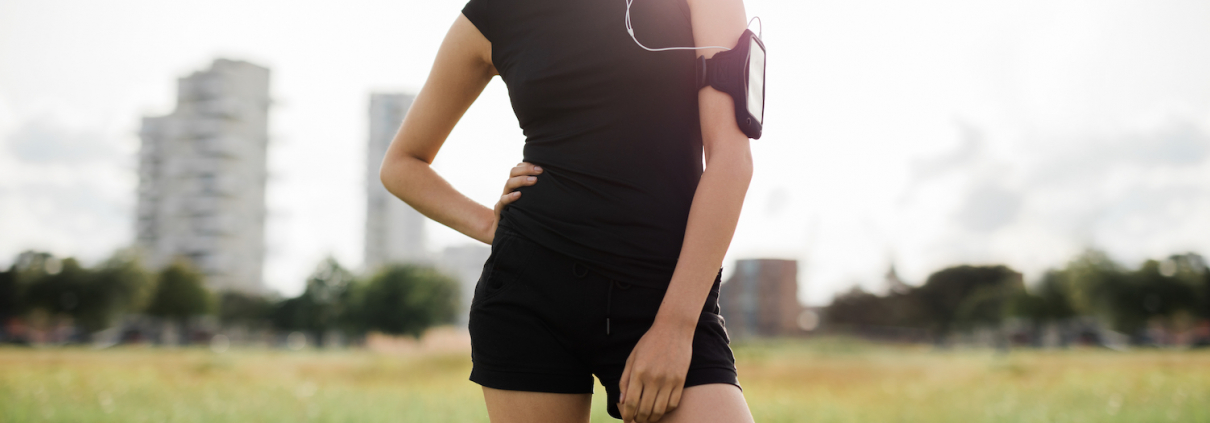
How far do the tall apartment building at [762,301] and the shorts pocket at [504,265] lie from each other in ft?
205

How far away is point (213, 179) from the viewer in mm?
72438

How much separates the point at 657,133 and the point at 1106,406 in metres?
10.7

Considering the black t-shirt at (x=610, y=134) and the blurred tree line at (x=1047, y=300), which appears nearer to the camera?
the black t-shirt at (x=610, y=134)

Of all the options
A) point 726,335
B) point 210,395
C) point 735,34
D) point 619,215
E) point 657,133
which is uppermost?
point 735,34

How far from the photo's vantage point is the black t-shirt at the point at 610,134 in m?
1.34

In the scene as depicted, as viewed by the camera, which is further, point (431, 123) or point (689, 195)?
point (431, 123)

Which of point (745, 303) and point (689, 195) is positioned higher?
point (689, 195)

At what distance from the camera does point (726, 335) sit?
4.47 ft

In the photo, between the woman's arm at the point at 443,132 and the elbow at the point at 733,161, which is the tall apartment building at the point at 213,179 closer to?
the woman's arm at the point at 443,132

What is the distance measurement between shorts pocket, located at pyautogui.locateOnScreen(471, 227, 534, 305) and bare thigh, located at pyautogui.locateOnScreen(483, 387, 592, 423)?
0.20m

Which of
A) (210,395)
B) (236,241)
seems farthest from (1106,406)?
(236,241)

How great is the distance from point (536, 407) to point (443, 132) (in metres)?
0.80

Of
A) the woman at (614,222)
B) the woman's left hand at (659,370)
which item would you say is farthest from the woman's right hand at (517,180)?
the woman's left hand at (659,370)

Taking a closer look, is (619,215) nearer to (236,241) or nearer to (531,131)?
(531,131)
